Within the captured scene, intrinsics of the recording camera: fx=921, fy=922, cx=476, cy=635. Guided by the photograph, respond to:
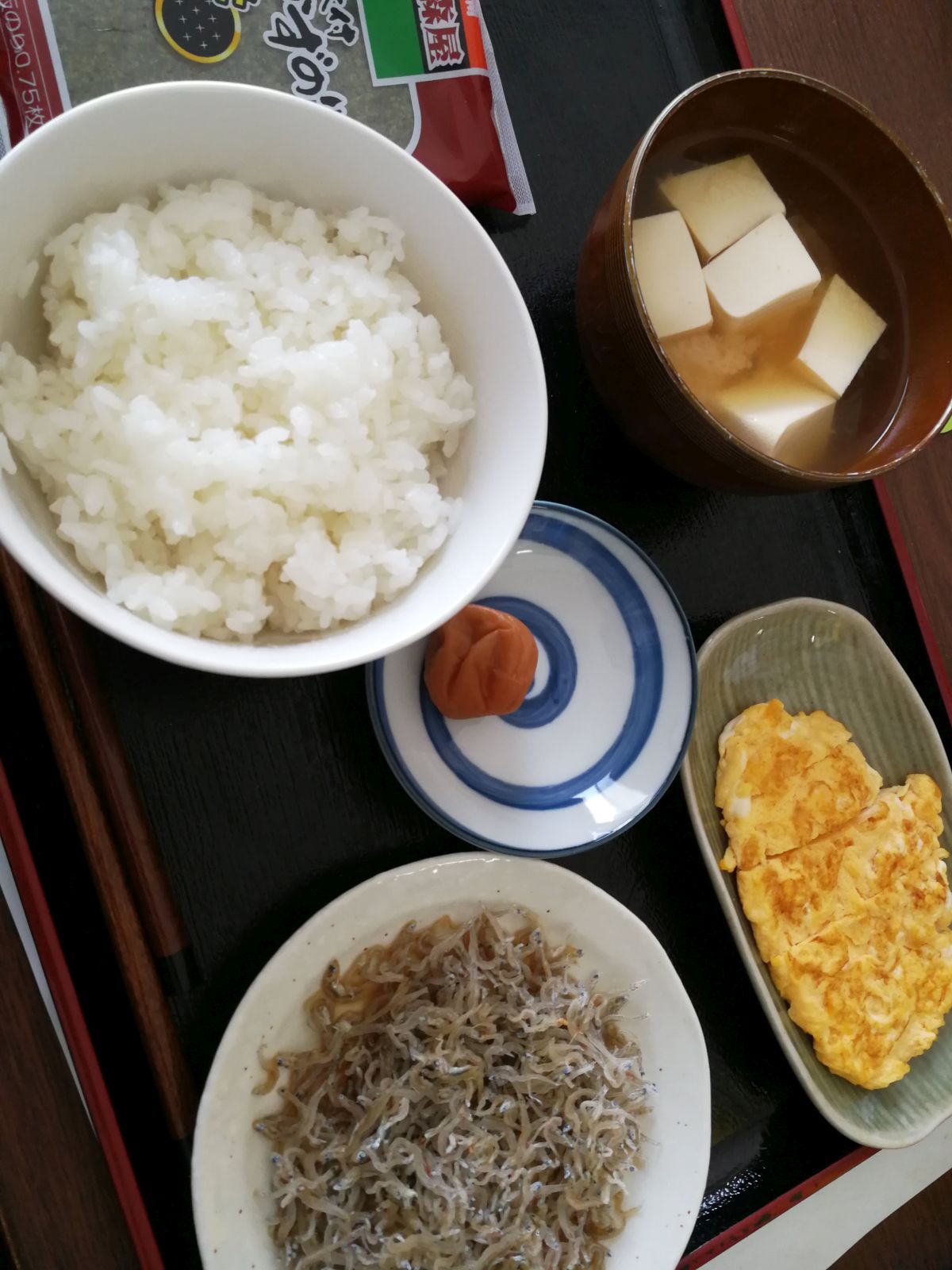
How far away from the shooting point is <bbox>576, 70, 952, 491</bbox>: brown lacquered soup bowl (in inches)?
49.3

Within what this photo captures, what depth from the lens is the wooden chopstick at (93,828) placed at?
114 centimetres

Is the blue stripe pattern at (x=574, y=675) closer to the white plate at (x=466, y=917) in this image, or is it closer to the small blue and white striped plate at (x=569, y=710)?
the small blue and white striped plate at (x=569, y=710)

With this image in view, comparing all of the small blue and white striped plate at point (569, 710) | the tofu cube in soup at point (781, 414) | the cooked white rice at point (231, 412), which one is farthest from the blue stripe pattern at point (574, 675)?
the cooked white rice at point (231, 412)

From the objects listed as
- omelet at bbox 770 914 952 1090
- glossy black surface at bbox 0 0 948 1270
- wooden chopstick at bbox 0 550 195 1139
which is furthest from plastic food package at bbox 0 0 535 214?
omelet at bbox 770 914 952 1090

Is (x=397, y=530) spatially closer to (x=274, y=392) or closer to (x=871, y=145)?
(x=274, y=392)

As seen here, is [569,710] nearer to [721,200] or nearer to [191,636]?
[191,636]

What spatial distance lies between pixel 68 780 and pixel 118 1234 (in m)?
0.54

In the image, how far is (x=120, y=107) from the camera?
0.95 metres

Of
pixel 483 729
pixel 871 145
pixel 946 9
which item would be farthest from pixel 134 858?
pixel 946 9

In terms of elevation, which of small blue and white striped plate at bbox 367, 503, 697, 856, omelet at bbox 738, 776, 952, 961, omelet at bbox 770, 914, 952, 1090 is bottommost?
omelet at bbox 770, 914, 952, 1090

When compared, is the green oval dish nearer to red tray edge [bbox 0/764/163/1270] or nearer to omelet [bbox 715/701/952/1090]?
omelet [bbox 715/701/952/1090]

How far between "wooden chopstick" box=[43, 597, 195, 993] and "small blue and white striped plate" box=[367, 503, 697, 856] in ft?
1.17

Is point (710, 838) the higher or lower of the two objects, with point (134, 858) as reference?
lower

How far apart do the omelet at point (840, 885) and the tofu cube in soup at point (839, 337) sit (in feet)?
1.79
